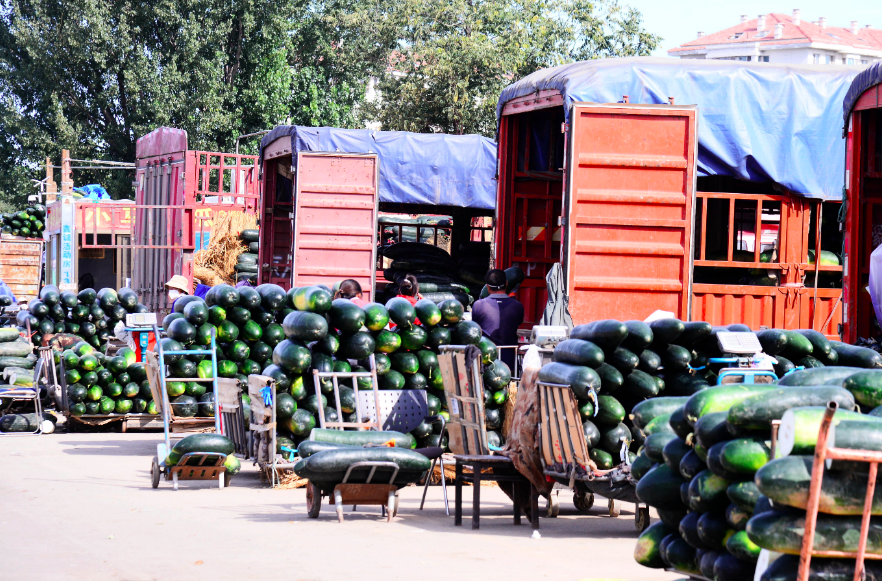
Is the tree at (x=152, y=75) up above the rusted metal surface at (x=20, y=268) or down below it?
above

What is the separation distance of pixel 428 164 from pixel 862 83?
990 cm

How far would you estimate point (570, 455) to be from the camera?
25.6ft

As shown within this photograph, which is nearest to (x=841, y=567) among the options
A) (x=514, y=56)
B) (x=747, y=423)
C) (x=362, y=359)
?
(x=747, y=423)

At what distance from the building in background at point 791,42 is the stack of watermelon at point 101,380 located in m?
93.9

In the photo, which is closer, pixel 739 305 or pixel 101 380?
pixel 739 305

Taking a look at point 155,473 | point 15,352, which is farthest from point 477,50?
point 155,473

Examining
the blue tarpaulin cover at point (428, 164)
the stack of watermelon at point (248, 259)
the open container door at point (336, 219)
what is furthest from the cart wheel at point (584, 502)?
the stack of watermelon at point (248, 259)

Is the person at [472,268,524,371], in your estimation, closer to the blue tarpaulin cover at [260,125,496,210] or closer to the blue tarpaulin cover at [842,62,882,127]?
the blue tarpaulin cover at [842,62,882,127]

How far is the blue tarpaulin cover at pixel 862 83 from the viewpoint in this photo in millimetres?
11039

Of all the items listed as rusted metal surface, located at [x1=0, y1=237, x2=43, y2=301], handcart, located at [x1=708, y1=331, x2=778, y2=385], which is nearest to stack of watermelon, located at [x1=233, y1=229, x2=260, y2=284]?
rusted metal surface, located at [x1=0, y1=237, x2=43, y2=301]

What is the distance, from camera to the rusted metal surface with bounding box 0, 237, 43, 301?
29.9m

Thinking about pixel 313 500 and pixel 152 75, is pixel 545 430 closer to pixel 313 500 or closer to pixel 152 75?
pixel 313 500

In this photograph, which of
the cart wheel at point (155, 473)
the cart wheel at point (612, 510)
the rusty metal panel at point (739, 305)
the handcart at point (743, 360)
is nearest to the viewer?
the handcart at point (743, 360)

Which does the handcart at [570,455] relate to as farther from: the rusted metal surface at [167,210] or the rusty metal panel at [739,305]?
the rusted metal surface at [167,210]
